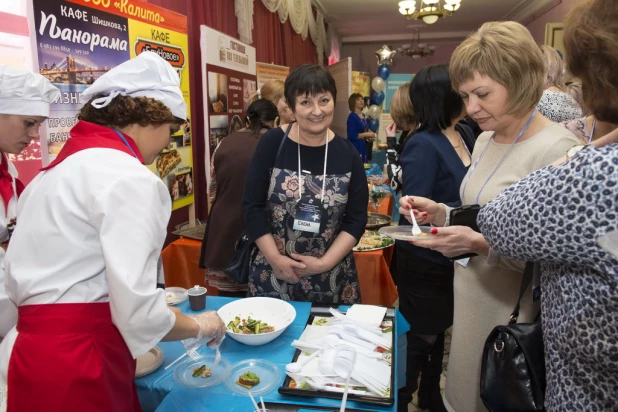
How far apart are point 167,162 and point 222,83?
1.01 metres

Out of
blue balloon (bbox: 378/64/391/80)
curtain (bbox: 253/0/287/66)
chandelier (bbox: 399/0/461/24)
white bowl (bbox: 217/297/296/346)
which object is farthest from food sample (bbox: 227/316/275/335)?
blue balloon (bbox: 378/64/391/80)

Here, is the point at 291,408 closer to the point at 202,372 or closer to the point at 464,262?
the point at 202,372

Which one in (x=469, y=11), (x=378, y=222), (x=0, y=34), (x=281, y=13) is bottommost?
(x=378, y=222)

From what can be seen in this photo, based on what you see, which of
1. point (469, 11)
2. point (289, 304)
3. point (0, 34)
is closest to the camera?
point (289, 304)

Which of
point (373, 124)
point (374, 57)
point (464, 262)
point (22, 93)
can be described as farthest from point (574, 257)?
point (374, 57)

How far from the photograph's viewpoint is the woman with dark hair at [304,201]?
1674mm

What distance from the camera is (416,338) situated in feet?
6.44

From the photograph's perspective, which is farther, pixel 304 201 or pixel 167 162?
pixel 167 162

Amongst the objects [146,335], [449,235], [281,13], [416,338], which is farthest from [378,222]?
[281,13]

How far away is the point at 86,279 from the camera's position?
96 centimetres

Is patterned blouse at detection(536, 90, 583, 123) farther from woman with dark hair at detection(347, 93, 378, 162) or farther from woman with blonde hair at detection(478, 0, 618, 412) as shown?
woman with dark hair at detection(347, 93, 378, 162)

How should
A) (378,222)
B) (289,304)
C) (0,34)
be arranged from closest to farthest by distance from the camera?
1. (289,304)
2. (0,34)
3. (378,222)

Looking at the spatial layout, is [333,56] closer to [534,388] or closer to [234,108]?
[234,108]

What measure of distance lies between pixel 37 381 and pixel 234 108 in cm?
310
